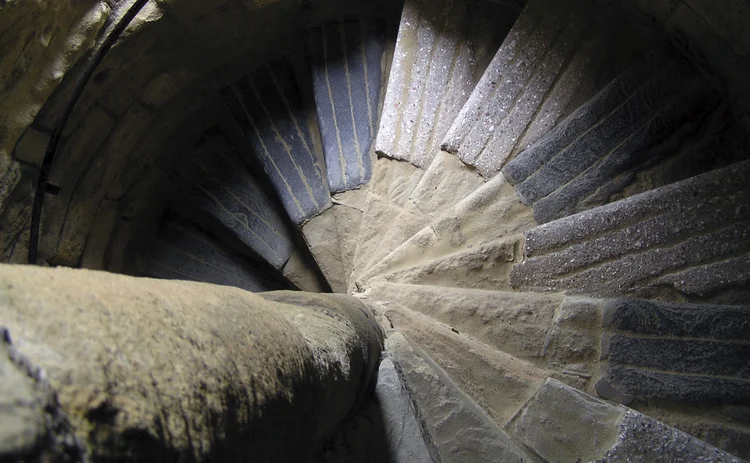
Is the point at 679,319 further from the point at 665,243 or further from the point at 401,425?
the point at 401,425

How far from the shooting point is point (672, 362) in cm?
154

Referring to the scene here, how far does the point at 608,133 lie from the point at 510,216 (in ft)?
1.41

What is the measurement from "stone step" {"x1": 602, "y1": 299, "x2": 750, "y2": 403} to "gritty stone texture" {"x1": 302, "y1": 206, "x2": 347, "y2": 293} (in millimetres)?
1396

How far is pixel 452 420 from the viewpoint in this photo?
1.53 m

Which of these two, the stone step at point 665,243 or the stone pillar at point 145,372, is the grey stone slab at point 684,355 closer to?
the stone step at point 665,243

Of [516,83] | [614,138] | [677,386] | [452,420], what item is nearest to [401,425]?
[452,420]

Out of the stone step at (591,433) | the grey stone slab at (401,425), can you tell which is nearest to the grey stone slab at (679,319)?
the stone step at (591,433)

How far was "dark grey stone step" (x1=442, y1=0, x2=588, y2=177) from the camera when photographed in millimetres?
2049

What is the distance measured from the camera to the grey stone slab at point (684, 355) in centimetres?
151

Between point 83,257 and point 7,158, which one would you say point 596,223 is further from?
point 83,257

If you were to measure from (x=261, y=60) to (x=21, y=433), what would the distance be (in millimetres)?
2681

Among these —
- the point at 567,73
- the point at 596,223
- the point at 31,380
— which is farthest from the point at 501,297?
the point at 31,380

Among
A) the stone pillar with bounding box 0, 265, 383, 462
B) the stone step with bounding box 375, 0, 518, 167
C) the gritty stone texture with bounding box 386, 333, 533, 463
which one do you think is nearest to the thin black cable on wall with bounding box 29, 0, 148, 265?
the stone step with bounding box 375, 0, 518, 167

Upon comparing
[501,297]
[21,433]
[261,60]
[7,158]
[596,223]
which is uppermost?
[261,60]
